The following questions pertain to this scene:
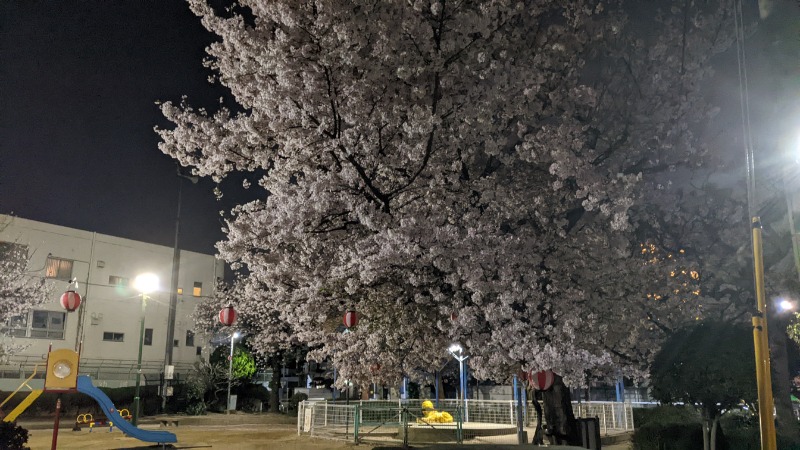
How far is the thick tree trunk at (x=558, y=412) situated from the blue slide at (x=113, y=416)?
42.2ft

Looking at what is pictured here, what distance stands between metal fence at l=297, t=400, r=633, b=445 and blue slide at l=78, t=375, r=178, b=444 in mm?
6496

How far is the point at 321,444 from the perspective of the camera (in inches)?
831

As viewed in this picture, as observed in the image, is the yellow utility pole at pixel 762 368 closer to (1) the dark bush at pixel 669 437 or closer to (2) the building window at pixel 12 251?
(1) the dark bush at pixel 669 437

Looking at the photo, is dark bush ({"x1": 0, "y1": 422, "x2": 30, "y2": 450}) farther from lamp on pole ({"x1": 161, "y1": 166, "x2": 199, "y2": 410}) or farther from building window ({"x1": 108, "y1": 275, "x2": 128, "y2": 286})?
building window ({"x1": 108, "y1": 275, "x2": 128, "y2": 286})

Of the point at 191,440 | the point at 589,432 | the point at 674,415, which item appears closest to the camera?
the point at 589,432

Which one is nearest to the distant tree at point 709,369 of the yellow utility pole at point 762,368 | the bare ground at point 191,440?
the yellow utility pole at point 762,368

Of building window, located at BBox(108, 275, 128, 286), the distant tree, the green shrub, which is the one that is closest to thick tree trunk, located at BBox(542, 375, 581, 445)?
the distant tree

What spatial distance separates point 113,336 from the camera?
39.5 meters

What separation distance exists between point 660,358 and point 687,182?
14.4 ft


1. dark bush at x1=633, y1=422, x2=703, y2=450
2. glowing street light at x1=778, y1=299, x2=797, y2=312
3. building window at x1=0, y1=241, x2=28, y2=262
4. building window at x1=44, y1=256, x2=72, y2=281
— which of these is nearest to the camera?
dark bush at x1=633, y1=422, x2=703, y2=450

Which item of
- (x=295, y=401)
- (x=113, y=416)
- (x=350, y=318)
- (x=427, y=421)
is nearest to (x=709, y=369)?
(x=350, y=318)

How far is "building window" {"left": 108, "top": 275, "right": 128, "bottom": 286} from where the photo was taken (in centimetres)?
3981

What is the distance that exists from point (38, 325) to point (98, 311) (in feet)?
11.9

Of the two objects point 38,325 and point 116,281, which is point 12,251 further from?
point 116,281
